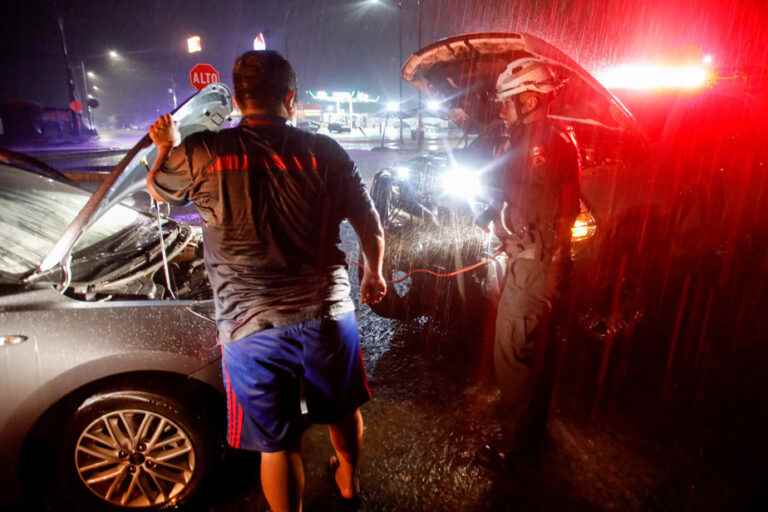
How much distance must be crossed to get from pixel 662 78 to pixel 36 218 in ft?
22.8

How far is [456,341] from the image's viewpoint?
3.96m

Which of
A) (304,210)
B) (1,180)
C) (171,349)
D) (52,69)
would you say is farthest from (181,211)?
(52,69)

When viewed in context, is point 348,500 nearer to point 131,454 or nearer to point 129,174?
point 131,454

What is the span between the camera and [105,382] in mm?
2000

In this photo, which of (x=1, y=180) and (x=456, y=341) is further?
(x=456, y=341)

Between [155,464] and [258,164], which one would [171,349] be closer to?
[155,464]

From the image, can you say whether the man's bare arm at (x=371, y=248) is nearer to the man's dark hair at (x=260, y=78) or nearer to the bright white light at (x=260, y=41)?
the man's dark hair at (x=260, y=78)

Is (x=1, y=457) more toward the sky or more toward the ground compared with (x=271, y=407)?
more toward the ground

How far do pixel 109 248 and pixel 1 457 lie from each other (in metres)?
1.35

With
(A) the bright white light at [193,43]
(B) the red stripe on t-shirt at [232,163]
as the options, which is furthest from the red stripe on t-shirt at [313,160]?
(A) the bright white light at [193,43]

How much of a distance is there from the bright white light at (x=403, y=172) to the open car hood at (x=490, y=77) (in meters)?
0.87

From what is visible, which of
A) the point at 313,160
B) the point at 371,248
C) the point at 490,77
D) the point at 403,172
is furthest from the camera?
the point at 403,172

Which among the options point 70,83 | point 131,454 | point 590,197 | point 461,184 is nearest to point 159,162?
point 131,454

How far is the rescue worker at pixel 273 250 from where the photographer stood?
60.7 inches
